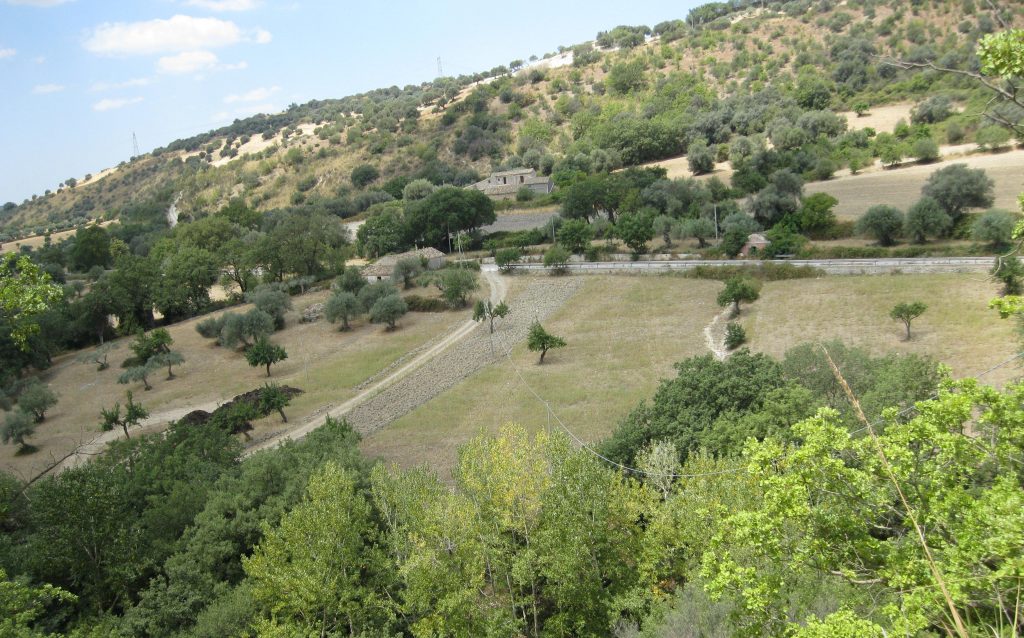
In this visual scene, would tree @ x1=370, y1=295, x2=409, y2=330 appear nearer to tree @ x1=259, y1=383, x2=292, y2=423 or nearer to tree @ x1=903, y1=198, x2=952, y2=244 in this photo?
tree @ x1=259, y1=383, x2=292, y2=423

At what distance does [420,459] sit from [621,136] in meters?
68.0

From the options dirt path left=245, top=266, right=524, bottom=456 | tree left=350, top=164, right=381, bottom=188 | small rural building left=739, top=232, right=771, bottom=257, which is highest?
tree left=350, top=164, right=381, bottom=188

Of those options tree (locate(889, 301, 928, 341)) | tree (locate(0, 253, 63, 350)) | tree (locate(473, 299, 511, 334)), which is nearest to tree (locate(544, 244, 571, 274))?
tree (locate(473, 299, 511, 334))

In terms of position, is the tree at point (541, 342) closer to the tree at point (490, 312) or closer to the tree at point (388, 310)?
the tree at point (490, 312)

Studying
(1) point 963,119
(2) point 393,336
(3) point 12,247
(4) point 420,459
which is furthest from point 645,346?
(3) point 12,247

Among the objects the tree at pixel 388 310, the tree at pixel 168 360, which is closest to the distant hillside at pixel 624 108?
the tree at pixel 388 310

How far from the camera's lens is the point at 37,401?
36281mm

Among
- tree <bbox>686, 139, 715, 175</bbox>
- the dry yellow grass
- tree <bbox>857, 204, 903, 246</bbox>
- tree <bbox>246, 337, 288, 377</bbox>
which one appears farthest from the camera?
tree <bbox>686, 139, 715, 175</bbox>

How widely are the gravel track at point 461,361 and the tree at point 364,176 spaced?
207 ft

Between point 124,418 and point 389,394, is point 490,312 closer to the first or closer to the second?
point 389,394

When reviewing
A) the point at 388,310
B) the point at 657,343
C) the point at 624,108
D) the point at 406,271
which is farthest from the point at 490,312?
the point at 624,108

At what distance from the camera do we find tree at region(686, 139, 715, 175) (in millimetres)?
72025

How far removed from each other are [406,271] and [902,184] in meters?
43.8

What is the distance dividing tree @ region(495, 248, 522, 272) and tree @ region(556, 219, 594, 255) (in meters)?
4.40
